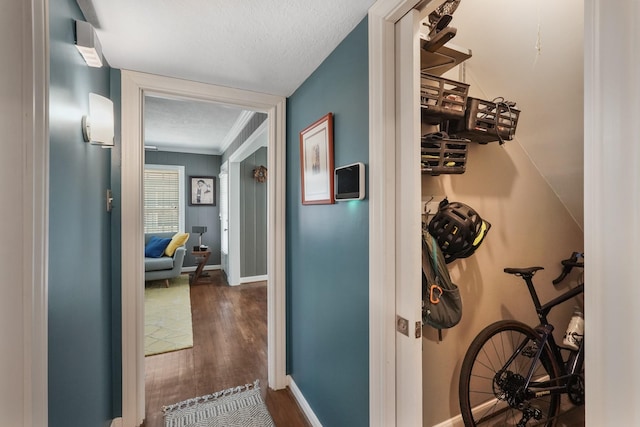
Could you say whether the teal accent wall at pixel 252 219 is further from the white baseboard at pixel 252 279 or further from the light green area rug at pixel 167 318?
the light green area rug at pixel 167 318

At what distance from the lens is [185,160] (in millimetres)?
6109

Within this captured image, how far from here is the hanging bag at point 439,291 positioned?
137 centimetres

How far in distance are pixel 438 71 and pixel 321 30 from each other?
69cm

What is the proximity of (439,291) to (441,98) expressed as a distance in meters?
0.96

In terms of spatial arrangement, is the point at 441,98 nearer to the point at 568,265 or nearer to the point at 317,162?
the point at 317,162

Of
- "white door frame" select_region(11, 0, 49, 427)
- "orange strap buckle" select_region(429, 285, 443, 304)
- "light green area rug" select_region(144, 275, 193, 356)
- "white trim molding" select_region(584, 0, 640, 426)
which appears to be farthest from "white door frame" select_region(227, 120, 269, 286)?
"white trim molding" select_region(584, 0, 640, 426)

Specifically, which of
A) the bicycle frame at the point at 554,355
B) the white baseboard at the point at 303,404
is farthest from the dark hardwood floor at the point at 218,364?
the bicycle frame at the point at 554,355

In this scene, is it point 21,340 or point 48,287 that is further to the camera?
point 48,287

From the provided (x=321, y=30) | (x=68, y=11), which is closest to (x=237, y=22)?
(x=321, y=30)

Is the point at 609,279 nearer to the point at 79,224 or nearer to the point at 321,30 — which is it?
the point at 321,30

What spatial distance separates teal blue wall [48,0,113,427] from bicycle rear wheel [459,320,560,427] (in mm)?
1901

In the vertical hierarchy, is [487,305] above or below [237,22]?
below

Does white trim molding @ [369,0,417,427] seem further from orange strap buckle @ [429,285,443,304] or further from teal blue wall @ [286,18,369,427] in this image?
orange strap buckle @ [429,285,443,304]

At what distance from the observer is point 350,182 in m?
1.33
